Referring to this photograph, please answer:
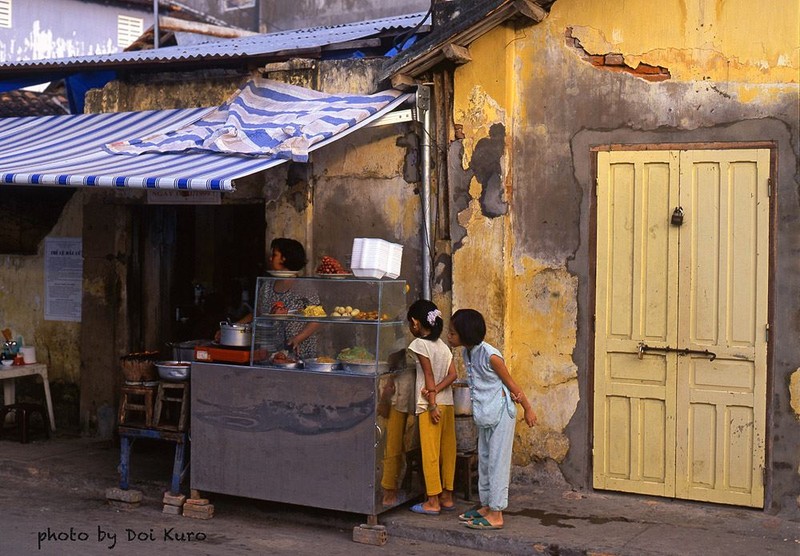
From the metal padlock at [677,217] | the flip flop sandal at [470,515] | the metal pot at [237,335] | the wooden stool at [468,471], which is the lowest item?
the flip flop sandal at [470,515]

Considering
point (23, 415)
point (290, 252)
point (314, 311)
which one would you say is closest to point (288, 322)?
point (314, 311)

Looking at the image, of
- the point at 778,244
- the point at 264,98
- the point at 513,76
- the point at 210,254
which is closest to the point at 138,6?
the point at 210,254

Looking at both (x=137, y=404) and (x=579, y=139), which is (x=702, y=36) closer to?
(x=579, y=139)

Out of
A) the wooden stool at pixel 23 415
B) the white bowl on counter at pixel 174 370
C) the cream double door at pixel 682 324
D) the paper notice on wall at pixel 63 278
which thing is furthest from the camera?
the paper notice on wall at pixel 63 278

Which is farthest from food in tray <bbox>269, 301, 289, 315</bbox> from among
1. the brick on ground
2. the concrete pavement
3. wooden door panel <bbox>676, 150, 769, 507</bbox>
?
wooden door panel <bbox>676, 150, 769, 507</bbox>

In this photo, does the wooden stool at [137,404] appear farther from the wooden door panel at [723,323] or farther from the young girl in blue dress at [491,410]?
the wooden door panel at [723,323]

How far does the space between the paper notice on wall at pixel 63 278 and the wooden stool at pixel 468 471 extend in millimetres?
4664

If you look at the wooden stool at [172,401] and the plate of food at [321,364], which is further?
the wooden stool at [172,401]

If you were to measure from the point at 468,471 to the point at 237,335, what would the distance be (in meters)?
2.02

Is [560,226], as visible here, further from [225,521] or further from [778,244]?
[225,521]

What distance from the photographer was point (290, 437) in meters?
7.69

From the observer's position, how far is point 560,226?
8.13 metres

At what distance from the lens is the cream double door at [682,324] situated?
Answer: 24.6 feet

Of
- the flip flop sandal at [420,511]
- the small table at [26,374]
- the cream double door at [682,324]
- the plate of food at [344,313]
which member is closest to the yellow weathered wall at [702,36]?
the cream double door at [682,324]
